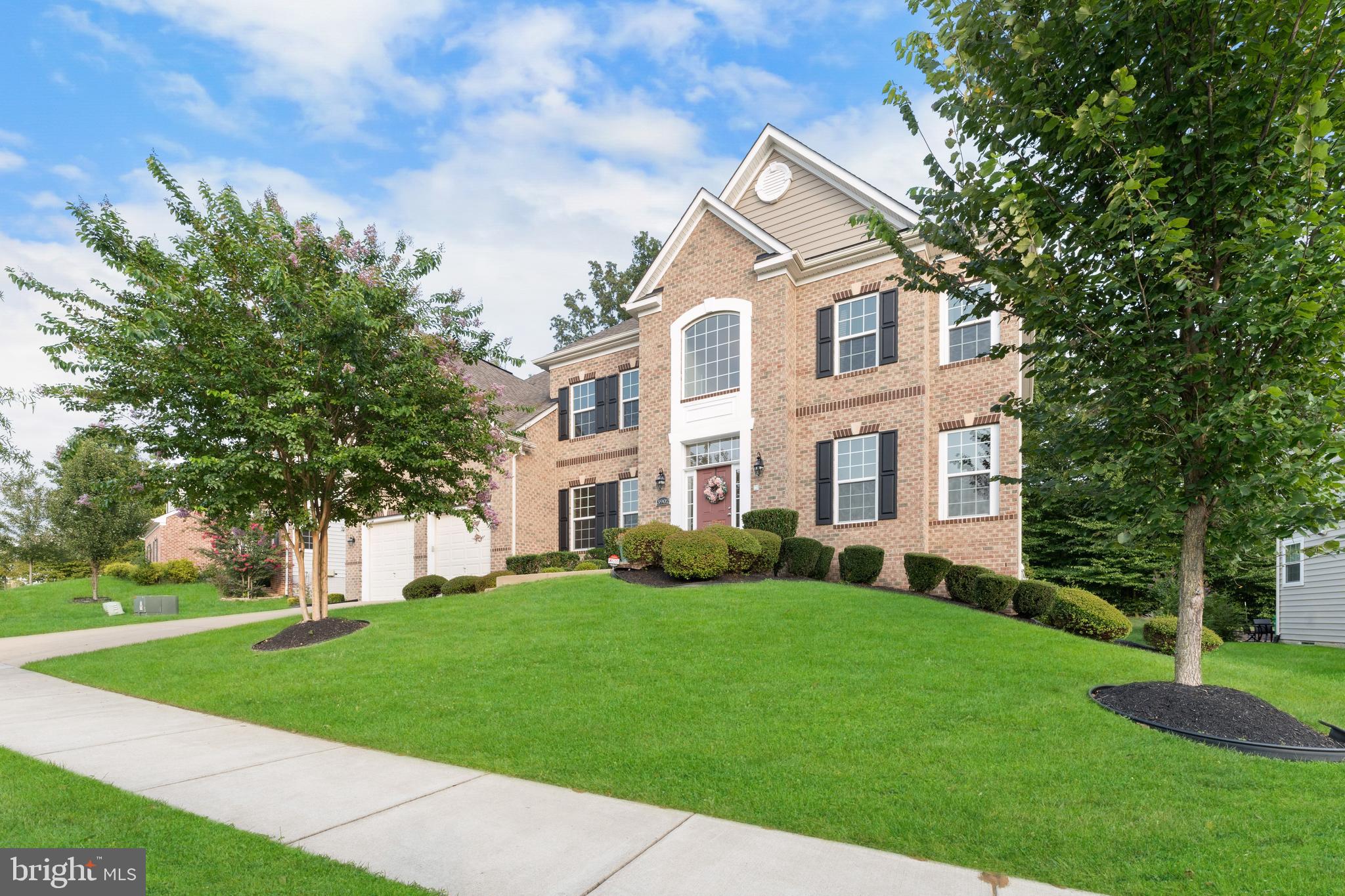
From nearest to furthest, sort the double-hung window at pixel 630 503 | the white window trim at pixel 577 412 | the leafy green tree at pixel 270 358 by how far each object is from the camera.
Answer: the leafy green tree at pixel 270 358 < the double-hung window at pixel 630 503 < the white window trim at pixel 577 412

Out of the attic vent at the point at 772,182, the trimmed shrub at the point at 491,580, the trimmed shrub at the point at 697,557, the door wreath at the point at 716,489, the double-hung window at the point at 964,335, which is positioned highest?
the attic vent at the point at 772,182

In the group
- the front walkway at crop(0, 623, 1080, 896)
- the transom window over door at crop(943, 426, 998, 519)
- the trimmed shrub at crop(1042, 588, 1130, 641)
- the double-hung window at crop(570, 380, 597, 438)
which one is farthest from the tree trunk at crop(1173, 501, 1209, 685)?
the double-hung window at crop(570, 380, 597, 438)

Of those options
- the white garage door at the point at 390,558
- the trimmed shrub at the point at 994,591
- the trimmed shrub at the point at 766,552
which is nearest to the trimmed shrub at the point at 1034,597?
the trimmed shrub at the point at 994,591

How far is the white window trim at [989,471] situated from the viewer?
14227 millimetres

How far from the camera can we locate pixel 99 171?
413 inches

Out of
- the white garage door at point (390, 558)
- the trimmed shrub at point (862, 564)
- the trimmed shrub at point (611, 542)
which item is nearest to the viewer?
the trimmed shrub at point (862, 564)

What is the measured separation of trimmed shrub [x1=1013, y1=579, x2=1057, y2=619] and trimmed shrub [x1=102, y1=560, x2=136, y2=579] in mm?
31721

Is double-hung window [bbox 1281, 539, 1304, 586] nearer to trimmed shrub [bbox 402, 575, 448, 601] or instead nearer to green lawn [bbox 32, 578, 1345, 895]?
green lawn [bbox 32, 578, 1345, 895]

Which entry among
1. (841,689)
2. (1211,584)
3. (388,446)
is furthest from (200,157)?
(1211,584)

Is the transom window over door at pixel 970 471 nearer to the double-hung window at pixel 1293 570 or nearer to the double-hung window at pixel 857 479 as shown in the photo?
the double-hung window at pixel 857 479

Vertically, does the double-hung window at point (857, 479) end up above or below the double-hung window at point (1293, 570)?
above

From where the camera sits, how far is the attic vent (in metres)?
18.0

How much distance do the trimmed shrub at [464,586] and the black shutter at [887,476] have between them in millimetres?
9854
